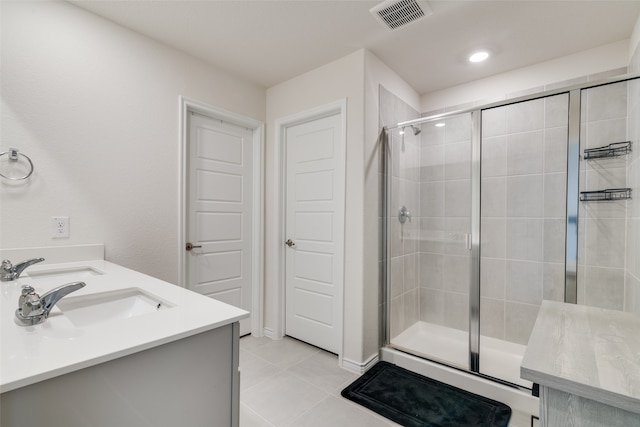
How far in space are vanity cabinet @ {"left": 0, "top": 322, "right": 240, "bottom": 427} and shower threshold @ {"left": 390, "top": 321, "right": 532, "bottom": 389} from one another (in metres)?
1.87

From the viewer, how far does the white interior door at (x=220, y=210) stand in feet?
8.11

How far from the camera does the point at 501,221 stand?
2.60 m

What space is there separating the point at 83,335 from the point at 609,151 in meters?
3.09

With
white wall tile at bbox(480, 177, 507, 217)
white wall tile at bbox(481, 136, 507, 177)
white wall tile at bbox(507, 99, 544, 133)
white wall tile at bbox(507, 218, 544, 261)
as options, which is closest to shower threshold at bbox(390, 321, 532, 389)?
white wall tile at bbox(507, 218, 544, 261)

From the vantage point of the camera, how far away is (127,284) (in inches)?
49.5

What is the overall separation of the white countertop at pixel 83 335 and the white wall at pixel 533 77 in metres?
2.93

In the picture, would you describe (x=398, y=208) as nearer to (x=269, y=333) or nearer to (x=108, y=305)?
(x=269, y=333)

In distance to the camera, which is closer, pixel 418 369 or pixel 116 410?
pixel 116 410

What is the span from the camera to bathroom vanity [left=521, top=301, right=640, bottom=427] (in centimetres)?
67

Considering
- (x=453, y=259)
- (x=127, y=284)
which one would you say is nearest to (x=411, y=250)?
(x=453, y=259)

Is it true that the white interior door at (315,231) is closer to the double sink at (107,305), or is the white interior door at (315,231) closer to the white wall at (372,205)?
the white wall at (372,205)

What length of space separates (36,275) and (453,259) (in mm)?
2933

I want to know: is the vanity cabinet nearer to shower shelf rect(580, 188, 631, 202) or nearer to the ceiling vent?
the ceiling vent

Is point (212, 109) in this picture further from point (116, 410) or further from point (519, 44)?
point (519, 44)
